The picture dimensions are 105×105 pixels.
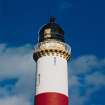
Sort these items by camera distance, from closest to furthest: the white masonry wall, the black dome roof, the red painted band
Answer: the red painted band, the white masonry wall, the black dome roof

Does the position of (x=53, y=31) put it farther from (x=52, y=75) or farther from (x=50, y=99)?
(x=50, y=99)

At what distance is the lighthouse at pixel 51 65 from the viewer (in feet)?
126

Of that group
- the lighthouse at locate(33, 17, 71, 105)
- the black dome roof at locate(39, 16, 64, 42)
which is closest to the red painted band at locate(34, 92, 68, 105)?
the lighthouse at locate(33, 17, 71, 105)

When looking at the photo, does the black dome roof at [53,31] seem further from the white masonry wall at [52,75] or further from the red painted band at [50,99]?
the red painted band at [50,99]

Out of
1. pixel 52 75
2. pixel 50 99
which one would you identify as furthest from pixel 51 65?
pixel 50 99

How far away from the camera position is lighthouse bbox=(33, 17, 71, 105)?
38344 mm

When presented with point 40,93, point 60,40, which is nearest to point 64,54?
point 60,40

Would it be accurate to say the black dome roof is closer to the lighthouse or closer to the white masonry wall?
the lighthouse

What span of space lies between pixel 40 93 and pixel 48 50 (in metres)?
3.66

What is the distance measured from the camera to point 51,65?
129 ft

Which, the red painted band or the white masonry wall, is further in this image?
the white masonry wall

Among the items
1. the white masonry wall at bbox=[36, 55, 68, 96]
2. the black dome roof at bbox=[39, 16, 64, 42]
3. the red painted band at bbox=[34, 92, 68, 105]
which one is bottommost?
the red painted band at bbox=[34, 92, 68, 105]

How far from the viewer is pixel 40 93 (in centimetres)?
3853

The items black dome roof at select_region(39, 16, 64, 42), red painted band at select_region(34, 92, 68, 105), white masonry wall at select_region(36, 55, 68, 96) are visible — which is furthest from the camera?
black dome roof at select_region(39, 16, 64, 42)
